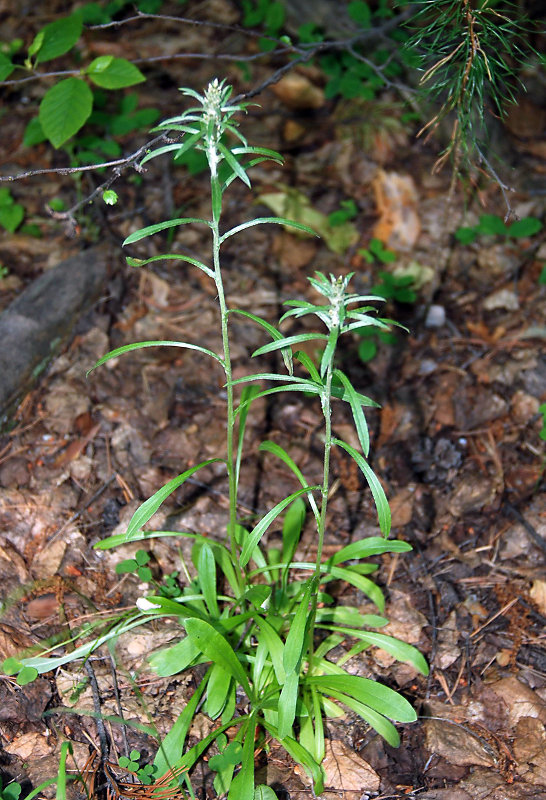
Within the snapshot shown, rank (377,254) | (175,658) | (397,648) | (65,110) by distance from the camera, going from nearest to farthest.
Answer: (175,658) → (397,648) → (65,110) → (377,254)

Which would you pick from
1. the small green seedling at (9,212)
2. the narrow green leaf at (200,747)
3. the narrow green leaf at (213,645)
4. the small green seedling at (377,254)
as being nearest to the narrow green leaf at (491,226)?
the small green seedling at (377,254)

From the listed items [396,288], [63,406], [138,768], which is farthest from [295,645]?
[396,288]

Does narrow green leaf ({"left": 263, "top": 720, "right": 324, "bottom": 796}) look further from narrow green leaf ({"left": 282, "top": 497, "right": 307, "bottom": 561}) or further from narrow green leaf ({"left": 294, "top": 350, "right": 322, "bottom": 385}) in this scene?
narrow green leaf ({"left": 294, "top": 350, "right": 322, "bottom": 385})

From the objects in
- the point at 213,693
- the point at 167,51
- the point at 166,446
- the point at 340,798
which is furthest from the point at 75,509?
the point at 167,51

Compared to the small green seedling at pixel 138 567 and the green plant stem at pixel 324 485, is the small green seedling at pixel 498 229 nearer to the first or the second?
the green plant stem at pixel 324 485

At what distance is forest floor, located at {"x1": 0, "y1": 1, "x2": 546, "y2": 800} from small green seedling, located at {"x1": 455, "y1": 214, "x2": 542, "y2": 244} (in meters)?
0.12

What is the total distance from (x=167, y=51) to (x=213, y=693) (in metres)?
4.16

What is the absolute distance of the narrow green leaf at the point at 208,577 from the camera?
2.19m

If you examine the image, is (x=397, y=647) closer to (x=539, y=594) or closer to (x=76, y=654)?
(x=539, y=594)

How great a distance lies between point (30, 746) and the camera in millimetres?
1934

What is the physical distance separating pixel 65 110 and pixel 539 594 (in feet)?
8.76

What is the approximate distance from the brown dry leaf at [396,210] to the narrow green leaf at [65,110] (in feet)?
5.76

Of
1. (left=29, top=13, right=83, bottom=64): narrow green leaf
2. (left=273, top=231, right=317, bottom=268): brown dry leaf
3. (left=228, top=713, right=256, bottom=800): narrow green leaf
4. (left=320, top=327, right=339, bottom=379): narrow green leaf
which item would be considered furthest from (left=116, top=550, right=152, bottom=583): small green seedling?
(left=29, top=13, right=83, bottom=64): narrow green leaf

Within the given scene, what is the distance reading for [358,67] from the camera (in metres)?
3.97
